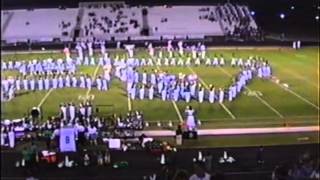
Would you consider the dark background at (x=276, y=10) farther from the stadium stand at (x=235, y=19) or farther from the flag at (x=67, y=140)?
the flag at (x=67, y=140)

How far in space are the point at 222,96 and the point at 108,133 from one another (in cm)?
239

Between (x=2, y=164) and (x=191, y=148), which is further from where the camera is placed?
(x=191, y=148)

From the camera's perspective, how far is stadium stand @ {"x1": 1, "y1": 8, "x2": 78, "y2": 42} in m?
6.38

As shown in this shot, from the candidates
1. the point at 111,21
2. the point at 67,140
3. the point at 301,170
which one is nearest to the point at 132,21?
the point at 111,21

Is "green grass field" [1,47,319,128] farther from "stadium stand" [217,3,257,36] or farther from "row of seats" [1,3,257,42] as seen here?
"stadium stand" [217,3,257,36]

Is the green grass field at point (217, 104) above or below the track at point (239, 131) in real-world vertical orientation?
above

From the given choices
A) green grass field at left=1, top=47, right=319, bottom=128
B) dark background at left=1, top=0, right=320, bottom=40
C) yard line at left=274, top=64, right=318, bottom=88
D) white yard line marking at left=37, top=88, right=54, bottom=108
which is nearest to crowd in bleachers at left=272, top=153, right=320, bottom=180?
dark background at left=1, top=0, right=320, bottom=40

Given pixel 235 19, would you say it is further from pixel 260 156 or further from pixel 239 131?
pixel 260 156

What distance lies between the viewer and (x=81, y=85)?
8.06 meters

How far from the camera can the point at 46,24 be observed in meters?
7.08

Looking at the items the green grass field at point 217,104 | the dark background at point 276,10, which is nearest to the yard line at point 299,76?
the green grass field at point 217,104

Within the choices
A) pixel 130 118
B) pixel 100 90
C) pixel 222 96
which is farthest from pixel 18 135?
pixel 222 96

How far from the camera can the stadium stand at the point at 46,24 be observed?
6.38 metres

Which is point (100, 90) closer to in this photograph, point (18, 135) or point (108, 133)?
point (108, 133)
